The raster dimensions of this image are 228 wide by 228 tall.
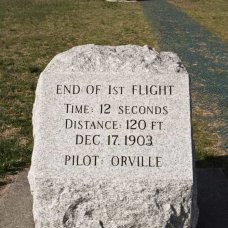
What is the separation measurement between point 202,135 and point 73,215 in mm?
3509

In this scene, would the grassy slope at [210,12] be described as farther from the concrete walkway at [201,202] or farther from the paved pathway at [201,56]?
the concrete walkway at [201,202]

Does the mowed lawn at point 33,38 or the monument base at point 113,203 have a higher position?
the monument base at point 113,203

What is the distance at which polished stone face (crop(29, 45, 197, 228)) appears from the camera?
4.00m

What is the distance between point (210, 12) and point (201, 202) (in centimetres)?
1514

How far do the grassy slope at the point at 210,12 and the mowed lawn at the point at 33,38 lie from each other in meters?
2.01

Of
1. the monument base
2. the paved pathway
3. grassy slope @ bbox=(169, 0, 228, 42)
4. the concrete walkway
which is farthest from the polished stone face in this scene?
grassy slope @ bbox=(169, 0, 228, 42)

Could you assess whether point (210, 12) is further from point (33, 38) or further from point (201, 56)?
point (33, 38)

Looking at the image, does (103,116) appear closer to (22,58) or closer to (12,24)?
Result: (22,58)

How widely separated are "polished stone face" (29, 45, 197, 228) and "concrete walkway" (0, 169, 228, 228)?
0.61 m

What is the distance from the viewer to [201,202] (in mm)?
5070

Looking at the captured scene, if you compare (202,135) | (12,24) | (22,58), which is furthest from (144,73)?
(12,24)

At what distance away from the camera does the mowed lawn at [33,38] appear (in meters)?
7.04

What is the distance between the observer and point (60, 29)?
15625 millimetres

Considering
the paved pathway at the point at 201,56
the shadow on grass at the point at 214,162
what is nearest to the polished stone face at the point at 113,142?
the shadow on grass at the point at 214,162
